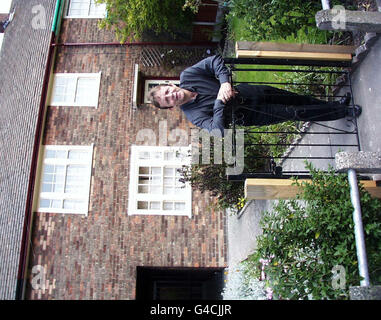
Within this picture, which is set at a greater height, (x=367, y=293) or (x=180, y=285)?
(x=180, y=285)

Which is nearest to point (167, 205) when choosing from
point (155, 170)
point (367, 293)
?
point (155, 170)

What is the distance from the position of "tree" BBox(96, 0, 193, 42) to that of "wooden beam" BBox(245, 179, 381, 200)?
28.6 feet

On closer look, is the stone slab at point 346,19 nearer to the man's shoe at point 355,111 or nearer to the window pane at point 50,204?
the man's shoe at point 355,111

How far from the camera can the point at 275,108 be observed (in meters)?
5.42

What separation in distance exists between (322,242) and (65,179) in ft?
29.8

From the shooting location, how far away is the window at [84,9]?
14.1m

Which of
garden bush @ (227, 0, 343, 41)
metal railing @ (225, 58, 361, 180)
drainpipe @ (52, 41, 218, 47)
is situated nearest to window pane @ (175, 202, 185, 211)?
metal railing @ (225, 58, 361, 180)

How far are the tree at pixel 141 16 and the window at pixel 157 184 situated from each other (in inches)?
154

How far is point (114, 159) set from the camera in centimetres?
1189

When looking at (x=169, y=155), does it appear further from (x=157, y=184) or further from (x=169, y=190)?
(x=169, y=190)

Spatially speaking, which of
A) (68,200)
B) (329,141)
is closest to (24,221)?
(68,200)

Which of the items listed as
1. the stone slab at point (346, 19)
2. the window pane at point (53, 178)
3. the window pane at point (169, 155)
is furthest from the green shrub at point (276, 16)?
the window pane at point (53, 178)

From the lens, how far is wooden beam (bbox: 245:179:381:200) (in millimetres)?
4477
